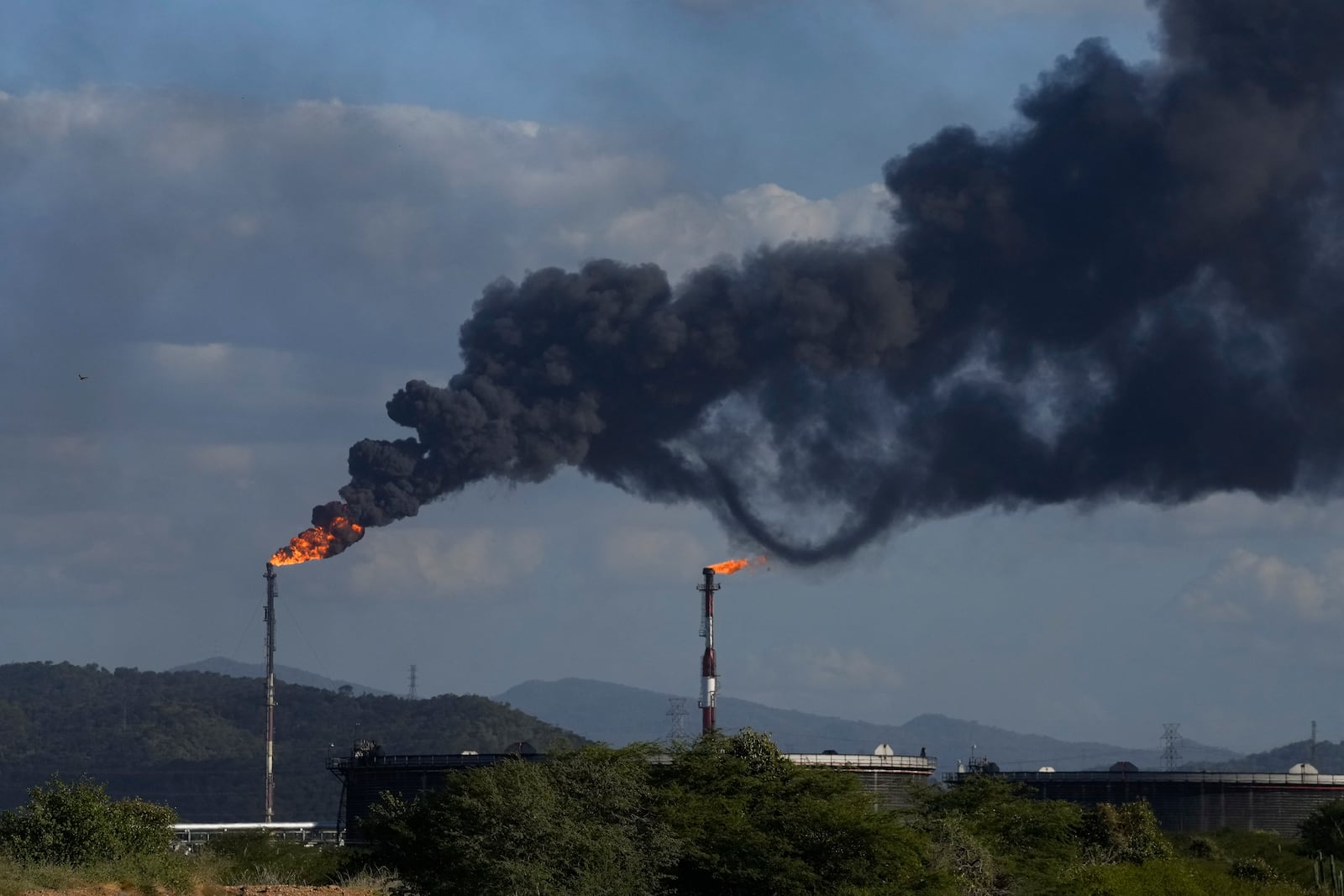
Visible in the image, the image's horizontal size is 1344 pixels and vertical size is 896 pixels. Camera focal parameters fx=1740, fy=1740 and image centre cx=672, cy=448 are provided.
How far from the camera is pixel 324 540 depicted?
122 m

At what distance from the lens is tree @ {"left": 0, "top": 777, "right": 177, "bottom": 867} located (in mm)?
55000

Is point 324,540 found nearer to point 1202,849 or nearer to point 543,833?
point 1202,849

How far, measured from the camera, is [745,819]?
165ft

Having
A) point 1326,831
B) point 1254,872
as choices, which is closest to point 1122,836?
point 1254,872

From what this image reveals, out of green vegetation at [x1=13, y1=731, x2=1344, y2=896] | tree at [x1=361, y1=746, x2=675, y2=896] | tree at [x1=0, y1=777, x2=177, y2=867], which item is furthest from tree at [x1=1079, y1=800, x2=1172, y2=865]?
tree at [x1=0, y1=777, x2=177, y2=867]

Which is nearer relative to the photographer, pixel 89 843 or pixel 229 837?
pixel 89 843

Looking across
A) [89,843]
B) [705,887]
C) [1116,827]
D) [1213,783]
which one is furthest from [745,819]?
[1213,783]

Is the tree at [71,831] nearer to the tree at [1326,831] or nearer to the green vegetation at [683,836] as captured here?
the green vegetation at [683,836]

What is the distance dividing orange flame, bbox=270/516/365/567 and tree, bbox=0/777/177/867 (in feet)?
199

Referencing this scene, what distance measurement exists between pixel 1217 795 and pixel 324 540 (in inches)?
2523

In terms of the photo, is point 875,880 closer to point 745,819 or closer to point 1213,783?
point 745,819

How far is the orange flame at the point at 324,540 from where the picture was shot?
391ft

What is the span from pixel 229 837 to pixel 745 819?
112ft

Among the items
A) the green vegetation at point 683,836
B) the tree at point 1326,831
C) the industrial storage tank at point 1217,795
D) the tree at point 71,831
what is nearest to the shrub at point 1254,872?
the tree at point 1326,831
